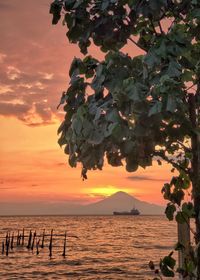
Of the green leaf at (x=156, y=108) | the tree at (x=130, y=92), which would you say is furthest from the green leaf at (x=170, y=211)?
the green leaf at (x=156, y=108)

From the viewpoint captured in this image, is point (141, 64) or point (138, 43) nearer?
Result: point (141, 64)

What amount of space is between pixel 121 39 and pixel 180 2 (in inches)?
52.5

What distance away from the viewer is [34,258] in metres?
70.3

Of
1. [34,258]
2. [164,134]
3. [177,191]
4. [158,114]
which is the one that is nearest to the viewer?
[158,114]

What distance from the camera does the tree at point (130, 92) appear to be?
5.73 metres

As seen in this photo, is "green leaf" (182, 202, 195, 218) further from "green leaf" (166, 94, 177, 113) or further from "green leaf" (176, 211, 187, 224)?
"green leaf" (166, 94, 177, 113)

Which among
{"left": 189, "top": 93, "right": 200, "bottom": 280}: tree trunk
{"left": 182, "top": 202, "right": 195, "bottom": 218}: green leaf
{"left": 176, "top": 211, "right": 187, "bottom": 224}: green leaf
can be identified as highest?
{"left": 189, "top": 93, "right": 200, "bottom": 280}: tree trunk

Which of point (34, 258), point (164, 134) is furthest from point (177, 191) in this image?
point (34, 258)

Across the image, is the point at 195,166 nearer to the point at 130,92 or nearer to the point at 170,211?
→ the point at 170,211

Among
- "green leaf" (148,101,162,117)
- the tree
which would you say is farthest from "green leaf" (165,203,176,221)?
"green leaf" (148,101,162,117)

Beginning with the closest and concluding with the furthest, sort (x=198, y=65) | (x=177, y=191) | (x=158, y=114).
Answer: (x=158, y=114) → (x=198, y=65) → (x=177, y=191)

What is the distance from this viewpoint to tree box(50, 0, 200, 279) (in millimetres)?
5734

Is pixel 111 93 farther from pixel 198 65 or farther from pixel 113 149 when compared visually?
pixel 198 65

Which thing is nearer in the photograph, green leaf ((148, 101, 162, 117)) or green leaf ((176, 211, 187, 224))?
green leaf ((148, 101, 162, 117))
